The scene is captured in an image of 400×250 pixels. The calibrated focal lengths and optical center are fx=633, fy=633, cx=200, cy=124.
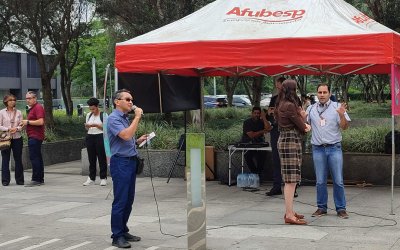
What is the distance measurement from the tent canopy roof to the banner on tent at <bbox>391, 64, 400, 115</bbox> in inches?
7.7

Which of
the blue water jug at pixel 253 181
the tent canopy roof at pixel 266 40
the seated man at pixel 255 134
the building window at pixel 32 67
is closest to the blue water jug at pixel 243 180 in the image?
the blue water jug at pixel 253 181

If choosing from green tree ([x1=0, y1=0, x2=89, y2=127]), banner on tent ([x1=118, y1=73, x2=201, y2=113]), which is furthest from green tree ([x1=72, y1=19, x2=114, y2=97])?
banner on tent ([x1=118, y1=73, x2=201, y2=113])

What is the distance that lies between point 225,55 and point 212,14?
143cm

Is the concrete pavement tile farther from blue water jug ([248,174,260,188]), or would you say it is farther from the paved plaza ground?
blue water jug ([248,174,260,188])

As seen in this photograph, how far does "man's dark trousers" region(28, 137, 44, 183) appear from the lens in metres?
12.7

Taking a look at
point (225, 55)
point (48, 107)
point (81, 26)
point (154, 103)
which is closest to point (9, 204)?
point (154, 103)

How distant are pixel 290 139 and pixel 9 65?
54.1 m

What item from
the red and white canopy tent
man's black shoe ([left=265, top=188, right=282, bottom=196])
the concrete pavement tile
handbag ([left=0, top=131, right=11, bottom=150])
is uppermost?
the red and white canopy tent

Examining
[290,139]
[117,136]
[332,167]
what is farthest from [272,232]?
[117,136]

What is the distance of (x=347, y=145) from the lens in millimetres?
12594

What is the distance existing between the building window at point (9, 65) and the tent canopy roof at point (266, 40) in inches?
1965

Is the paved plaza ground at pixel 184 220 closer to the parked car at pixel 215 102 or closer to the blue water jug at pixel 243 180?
the blue water jug at pixel 243 180

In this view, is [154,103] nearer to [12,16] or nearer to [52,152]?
[52,152]

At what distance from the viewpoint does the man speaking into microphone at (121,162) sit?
23.3 feet
